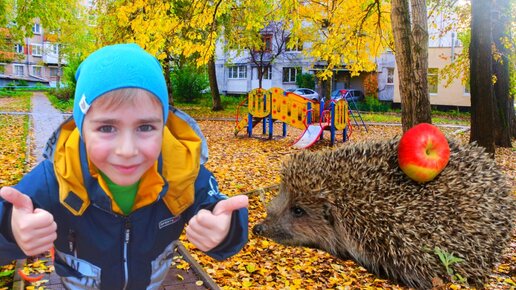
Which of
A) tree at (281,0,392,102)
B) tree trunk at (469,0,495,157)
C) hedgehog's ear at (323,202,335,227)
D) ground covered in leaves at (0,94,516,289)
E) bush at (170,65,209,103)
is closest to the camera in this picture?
hedgehog's ear at (323,202,335,227)

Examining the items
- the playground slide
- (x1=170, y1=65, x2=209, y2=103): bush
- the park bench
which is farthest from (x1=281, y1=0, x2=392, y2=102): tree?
(x1=170, y1=65, x2=209, y2=103): bush

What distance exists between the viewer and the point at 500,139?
41.0 feet

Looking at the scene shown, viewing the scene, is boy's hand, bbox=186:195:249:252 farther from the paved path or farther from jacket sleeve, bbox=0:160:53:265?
the paved path

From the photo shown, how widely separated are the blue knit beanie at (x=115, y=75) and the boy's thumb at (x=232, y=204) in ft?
1.23

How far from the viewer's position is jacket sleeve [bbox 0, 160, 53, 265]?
4.93 ft

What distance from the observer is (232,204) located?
4.81 feet

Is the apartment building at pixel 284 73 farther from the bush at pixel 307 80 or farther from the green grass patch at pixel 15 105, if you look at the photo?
the green grass patch at pixel 15 105

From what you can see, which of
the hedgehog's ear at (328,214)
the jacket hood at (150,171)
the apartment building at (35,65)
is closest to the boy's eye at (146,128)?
the jacket hood at (150,171)

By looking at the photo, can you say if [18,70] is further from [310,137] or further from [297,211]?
[297,211]

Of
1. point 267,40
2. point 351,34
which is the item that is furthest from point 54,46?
point 351,34

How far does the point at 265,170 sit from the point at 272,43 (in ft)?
87.0

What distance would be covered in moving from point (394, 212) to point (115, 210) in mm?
1929

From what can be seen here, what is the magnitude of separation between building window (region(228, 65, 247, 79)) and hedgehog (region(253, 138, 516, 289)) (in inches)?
1492

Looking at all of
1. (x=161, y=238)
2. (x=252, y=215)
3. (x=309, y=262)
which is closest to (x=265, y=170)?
(x=252, y=215)
